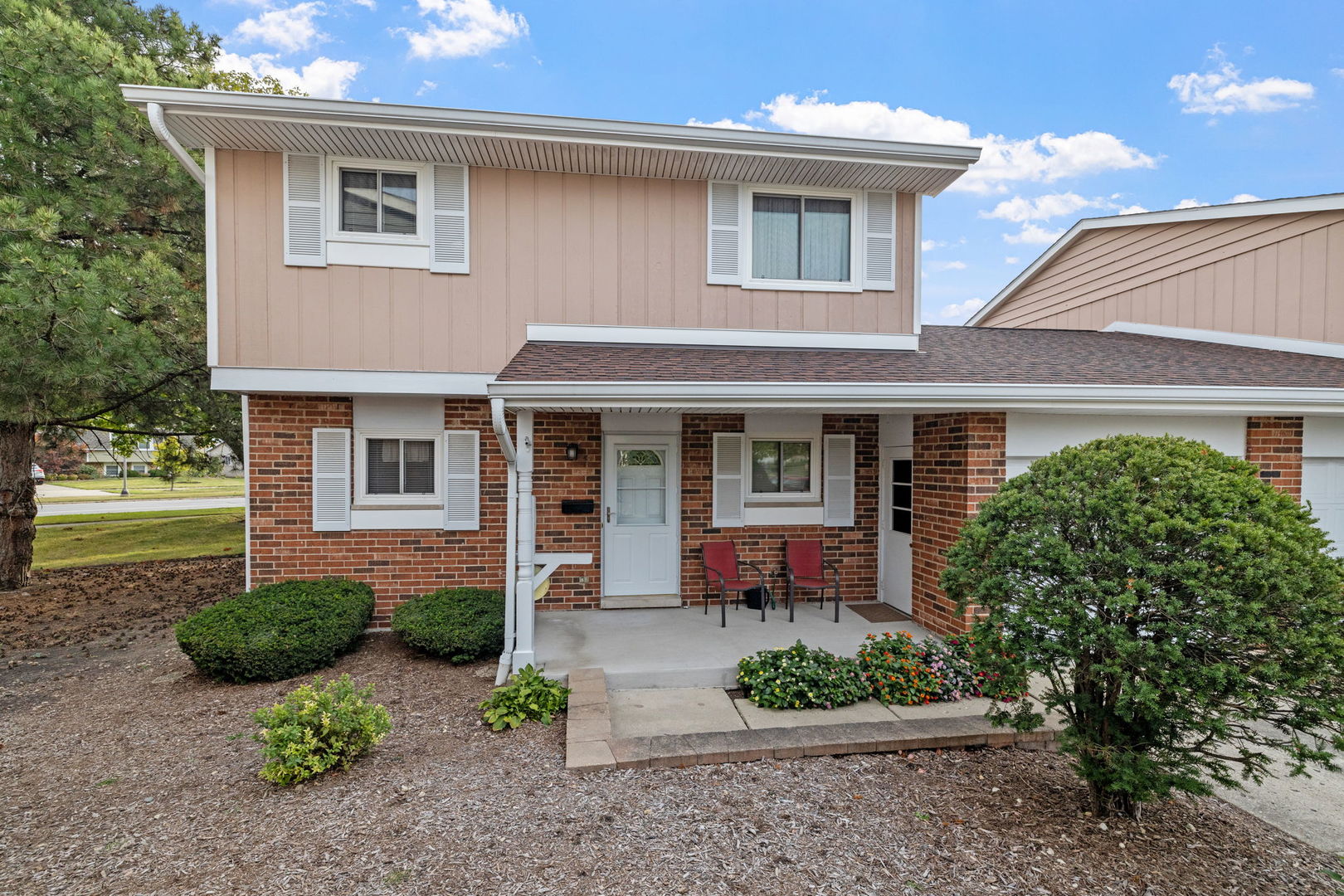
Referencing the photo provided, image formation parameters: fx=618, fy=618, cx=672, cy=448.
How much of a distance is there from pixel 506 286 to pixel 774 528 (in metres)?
3.89

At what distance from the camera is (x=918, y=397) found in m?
5.02

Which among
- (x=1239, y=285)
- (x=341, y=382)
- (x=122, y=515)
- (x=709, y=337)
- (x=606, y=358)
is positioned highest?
(x=1239, y=285)

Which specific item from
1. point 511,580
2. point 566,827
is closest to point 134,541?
point 511,580

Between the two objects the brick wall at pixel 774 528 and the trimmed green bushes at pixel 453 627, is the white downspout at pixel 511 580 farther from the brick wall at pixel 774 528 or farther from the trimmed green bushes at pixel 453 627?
the brick wall at pixel 774 528

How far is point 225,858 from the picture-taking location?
284cm

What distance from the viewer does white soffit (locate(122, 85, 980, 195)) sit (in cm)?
555

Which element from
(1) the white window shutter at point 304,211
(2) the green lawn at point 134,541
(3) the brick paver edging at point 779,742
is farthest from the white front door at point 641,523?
(2) the green lawn at point 134,541

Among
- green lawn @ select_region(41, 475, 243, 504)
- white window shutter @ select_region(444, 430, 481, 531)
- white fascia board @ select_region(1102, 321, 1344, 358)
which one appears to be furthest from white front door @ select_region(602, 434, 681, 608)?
green lawn @ select_region(41, 475, 243, 504)

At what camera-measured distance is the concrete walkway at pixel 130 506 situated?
A: 1958cm

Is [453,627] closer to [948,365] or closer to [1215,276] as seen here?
[948,365]

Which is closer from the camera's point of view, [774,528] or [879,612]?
[879,612]

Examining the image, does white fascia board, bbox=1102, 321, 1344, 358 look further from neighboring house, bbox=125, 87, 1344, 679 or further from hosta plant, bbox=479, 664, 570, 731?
hosta plant, bbox=479, 664, 570, 731

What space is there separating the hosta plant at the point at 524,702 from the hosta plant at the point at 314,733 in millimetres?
743

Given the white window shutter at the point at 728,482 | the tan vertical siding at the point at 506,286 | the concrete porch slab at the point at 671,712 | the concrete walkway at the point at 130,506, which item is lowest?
the concrete walkway at the point at 130,506
